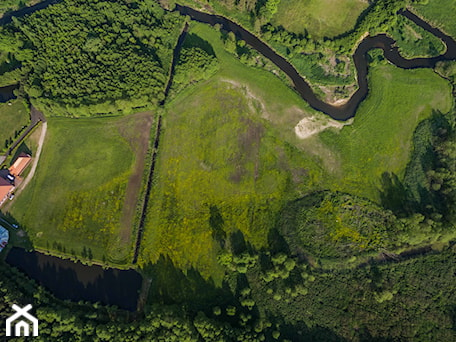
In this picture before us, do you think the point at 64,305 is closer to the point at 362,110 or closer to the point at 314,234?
the point at 314,234

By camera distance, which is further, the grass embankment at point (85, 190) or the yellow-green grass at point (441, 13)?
the yellow-green grass at point (441, 13)

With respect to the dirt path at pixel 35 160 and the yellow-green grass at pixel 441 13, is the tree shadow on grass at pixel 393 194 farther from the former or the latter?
the dirt path at pixel 35 160

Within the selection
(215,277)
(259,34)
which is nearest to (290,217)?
(215,277)

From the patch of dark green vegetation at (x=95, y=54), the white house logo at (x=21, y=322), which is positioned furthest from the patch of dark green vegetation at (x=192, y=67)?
the white house logo at (x=21, y=322)

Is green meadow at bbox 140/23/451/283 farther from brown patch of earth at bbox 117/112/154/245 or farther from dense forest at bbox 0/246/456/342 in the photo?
dense forest at bbox 0/246/456/342

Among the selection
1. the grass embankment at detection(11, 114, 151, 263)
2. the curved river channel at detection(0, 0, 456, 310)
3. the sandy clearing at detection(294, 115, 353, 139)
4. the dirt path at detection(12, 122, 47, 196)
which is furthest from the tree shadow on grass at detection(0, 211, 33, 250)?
the sandy clearing at detection(294, 115, 353, 139)

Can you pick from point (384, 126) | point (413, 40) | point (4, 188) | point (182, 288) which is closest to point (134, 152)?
point (4, 188)

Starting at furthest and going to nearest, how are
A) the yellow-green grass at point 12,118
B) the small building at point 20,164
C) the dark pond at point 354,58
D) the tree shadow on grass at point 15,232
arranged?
1. the dark pond at point 354,58
2. the yellow-green grass at point 12,118
3. the small building at point 20,164
4. the tree shadow on grass at point 15,232

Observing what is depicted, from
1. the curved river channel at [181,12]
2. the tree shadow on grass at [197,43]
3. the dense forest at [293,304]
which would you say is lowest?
the dense forest at [293,304]
